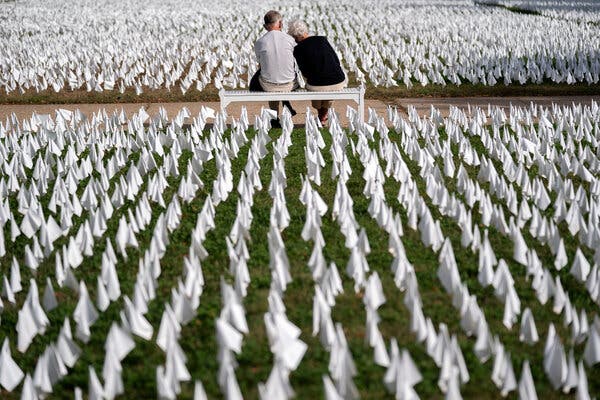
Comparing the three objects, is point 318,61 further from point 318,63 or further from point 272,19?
point 272,19

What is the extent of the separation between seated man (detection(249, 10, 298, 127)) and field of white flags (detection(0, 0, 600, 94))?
2764 millimetres

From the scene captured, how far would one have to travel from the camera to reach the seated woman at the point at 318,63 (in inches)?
407

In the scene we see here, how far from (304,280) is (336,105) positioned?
23.1 feet

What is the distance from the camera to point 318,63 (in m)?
10.5

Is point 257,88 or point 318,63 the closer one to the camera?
point 318,63

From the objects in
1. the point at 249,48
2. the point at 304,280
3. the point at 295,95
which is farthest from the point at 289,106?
the point at 249,48

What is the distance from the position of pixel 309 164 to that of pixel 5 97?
7.41 meters

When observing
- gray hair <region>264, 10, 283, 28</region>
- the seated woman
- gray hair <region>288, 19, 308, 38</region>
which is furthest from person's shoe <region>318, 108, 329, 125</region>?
gray hair <region>264, 10, 283, 28</region>

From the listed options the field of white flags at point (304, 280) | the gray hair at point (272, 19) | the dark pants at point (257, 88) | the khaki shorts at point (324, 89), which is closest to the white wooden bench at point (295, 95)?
the khaki shorts at point (324, 89)

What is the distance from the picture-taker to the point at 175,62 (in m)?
16.6

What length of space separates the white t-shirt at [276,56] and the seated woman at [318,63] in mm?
108

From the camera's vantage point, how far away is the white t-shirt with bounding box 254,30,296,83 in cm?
1027

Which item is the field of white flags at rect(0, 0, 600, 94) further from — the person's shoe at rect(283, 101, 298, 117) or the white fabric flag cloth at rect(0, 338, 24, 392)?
the white fabric flag cloth at rect(0, 338, 24, 392)

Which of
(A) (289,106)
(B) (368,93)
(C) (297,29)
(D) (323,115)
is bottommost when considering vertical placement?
(B) (368,93)
